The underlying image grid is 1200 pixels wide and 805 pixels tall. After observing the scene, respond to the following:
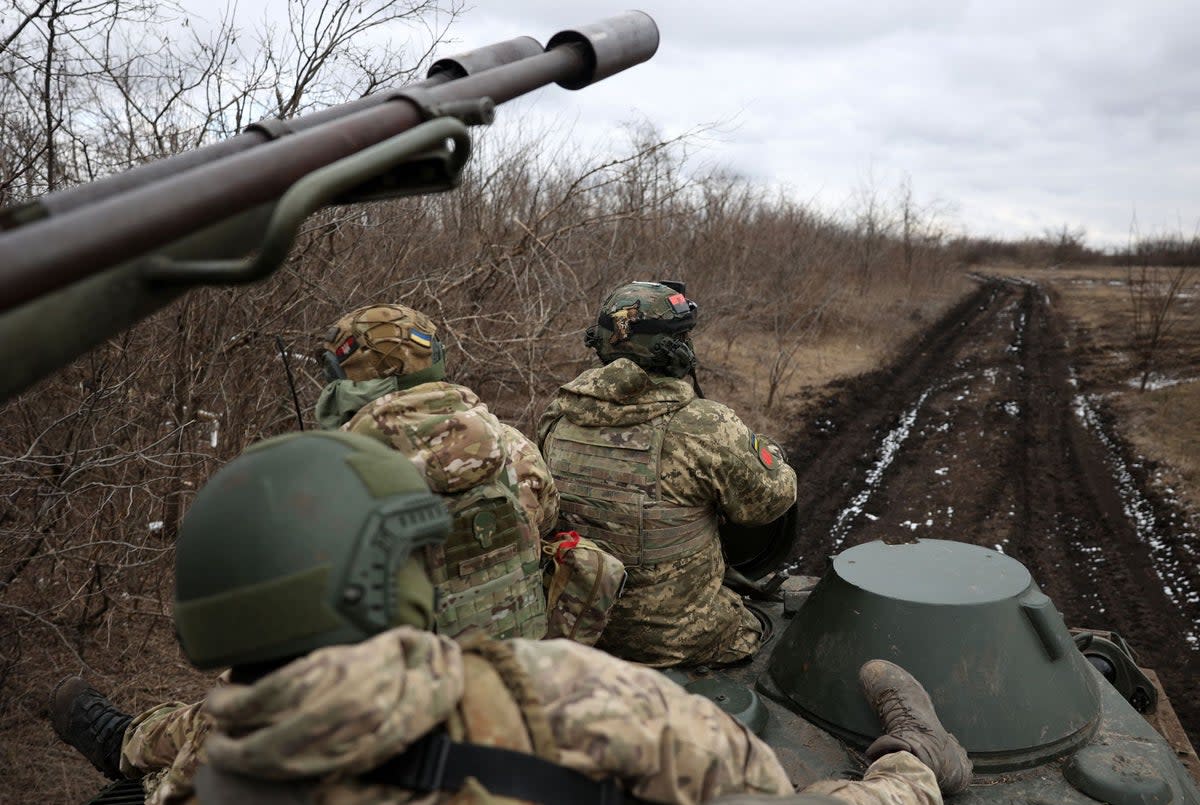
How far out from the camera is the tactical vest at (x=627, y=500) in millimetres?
3318

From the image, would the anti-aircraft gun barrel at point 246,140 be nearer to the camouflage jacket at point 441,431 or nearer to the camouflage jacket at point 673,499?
the camouflage jacket at point 441,431

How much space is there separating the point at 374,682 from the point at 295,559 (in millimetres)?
268

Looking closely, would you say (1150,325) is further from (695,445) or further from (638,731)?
(638,731)

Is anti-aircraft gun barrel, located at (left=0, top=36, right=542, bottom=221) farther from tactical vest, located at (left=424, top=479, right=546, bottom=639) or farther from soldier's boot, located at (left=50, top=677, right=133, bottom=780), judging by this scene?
soldier's boot, located at (left=50, top=677, right=133, bottom=780)

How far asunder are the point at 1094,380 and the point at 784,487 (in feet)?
44.1

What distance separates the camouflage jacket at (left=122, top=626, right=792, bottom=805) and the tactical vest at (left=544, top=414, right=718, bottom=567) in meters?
1.76

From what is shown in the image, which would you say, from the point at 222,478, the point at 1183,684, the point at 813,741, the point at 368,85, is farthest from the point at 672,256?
the point at 222,478

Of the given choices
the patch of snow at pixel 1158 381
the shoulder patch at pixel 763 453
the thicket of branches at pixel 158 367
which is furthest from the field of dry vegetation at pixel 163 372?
the patch of snow at pixel 1158 381

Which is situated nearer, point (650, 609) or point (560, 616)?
point (560, 616)

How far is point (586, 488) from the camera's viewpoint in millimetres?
3445

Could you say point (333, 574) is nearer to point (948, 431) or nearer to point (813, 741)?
point (813, 741)

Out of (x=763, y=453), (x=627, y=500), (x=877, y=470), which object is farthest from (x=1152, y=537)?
(x=627, y=500)

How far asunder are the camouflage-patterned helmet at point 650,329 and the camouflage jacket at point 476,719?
6.88 ft

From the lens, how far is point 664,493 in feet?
10.9
